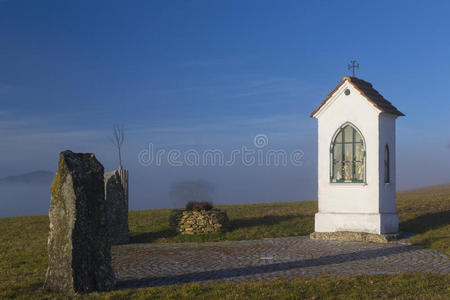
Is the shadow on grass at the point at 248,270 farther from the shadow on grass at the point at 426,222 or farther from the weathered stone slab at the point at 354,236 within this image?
the shadow on grass at the point at 426,222

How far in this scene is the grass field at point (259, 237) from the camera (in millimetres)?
8594

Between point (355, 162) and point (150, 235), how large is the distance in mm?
7532

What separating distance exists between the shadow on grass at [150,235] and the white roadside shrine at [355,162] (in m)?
5.06

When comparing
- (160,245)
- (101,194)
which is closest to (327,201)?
(160,245)

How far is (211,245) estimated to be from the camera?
1492 centimetres

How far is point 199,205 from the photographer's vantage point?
1777 centimetres

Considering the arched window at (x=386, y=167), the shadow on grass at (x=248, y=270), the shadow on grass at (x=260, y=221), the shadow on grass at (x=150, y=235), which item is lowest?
the shadow on grass at (x=150, y=235)

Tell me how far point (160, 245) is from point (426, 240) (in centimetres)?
822

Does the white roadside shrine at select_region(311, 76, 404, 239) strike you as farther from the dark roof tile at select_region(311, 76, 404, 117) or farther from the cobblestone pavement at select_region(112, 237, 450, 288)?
the cobblestone pavement at select_region(112, 237, 450, 288)

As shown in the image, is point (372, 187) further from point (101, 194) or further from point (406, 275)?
point (101, 194)

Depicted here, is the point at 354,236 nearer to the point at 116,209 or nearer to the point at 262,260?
the point at 262,260

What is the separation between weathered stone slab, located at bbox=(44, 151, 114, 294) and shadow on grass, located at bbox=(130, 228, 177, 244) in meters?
7.58

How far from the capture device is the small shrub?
58.0ft

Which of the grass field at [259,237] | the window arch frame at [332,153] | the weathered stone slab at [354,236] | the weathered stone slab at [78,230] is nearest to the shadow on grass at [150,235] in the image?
the grass field at [259,237]
